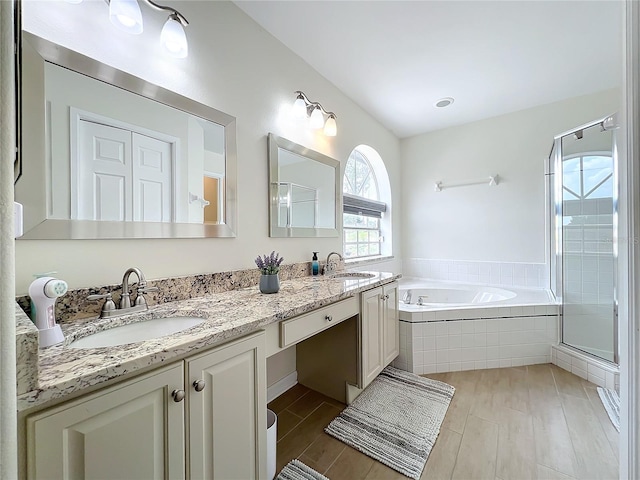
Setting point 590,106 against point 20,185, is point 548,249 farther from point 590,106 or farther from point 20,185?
point 20,185

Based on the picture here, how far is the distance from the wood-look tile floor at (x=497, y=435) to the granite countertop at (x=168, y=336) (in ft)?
2.63

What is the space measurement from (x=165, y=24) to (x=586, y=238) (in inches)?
137

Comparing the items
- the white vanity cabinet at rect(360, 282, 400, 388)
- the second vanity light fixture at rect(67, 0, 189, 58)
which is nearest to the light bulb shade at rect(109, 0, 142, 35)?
the second vanity light fixture at rect(67, 0, 189, 58)

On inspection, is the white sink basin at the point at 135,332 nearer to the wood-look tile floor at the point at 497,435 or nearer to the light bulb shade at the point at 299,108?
the wood-look tile floor at the point at 497,435

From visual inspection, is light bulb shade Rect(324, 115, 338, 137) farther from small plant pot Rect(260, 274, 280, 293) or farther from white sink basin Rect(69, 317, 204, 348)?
white sink basin Rect(69, 317, 204, 348)

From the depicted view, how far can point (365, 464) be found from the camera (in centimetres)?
130

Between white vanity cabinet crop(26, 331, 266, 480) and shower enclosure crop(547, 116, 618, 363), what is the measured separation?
2611 mm

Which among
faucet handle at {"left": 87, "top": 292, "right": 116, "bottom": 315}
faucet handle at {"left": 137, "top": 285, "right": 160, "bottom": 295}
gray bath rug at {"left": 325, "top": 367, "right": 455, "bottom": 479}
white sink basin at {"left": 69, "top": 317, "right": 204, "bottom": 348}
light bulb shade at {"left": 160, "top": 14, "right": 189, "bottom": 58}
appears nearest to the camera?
white sink basin at {"left": 69, "top": 317, "right": 204, "bottom": 348}

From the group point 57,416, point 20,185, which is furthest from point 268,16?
point 57,416

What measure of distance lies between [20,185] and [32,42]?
1.62 feet

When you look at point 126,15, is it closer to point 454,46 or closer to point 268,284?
point 268,284

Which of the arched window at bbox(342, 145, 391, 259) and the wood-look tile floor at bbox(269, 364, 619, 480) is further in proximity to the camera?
the arched window at bbox(342, 145, 391, 259)

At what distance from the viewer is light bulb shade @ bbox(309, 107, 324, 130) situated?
2.08m

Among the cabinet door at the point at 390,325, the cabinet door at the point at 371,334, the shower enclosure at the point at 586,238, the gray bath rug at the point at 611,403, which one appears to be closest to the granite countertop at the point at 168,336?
the cabinet door at the point at 371,334
